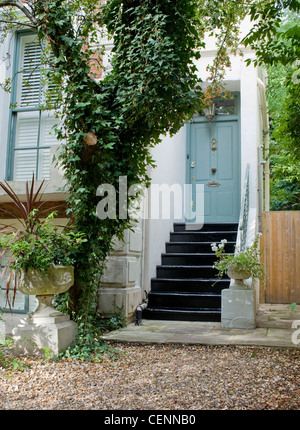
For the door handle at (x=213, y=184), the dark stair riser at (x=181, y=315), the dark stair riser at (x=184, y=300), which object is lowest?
the dark stair riser at (x=181, y=315)

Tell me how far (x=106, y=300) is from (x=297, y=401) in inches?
111

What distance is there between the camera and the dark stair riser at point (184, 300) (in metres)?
5.32

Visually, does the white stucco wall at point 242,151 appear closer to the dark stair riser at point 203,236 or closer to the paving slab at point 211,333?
the dark stair riser at point 203,236

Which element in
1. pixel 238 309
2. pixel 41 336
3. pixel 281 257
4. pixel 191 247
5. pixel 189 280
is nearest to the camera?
pixel 41 336

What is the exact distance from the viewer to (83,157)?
369cm

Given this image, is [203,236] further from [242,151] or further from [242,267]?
[242,267]

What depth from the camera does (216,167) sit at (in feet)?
24.0

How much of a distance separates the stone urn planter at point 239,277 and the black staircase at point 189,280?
0.53 m

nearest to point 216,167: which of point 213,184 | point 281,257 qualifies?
point 213,184

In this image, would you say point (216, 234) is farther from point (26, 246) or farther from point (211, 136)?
point (26, 246)

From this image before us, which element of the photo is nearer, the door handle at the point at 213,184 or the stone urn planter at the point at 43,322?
the stone urn planter at the point at 43,322

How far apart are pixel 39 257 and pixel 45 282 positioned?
0.89 ft

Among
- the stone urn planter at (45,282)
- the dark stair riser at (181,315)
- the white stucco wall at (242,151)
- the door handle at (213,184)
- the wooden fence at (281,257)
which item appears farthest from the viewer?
the door handle at (213,184)

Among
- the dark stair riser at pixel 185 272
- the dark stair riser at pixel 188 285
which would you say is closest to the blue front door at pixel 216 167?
the dark stair riser at pixel 185 272
